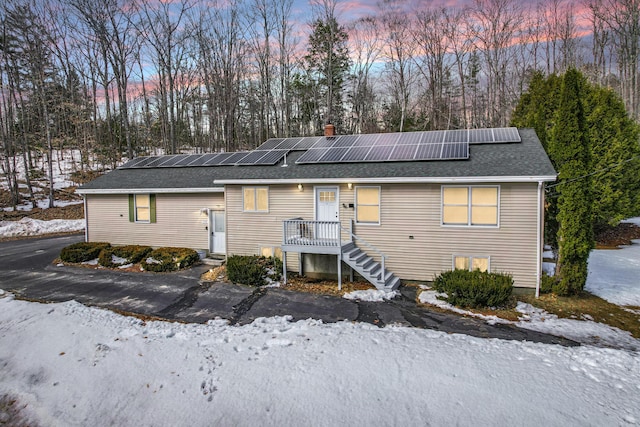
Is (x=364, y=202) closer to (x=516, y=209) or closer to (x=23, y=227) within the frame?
(x=516, y=209)

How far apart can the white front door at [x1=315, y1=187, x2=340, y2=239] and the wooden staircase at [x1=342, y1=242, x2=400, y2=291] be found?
1.01 meters

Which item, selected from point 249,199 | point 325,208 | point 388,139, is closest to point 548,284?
point 325,208

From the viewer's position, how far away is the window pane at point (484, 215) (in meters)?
9.71

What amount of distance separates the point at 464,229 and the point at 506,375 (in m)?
5.19

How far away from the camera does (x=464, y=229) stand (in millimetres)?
9961

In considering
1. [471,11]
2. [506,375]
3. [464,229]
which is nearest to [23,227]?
[464,229]

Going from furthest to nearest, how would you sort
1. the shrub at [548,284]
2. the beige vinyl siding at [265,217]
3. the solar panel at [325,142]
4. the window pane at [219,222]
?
the solar panel at [325,142] → the window pane at [219,222] → the beige vinyl siding at [265,217] → the shrub at [548,284]

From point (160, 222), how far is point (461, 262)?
1212cm

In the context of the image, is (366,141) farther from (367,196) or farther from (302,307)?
(302,307)

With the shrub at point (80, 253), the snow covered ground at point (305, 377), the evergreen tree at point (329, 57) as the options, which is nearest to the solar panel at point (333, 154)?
the snow covered ground at point (305, 377)

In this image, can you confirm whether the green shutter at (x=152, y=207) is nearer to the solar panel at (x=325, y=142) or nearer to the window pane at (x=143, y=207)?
the window pane at (x=143, y=207)

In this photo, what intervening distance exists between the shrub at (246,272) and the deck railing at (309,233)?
1197mm

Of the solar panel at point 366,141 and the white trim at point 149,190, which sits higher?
the solar panel at point 366,141

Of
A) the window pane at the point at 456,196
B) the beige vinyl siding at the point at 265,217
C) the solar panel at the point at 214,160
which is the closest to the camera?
the window pane at the point at 456,196
